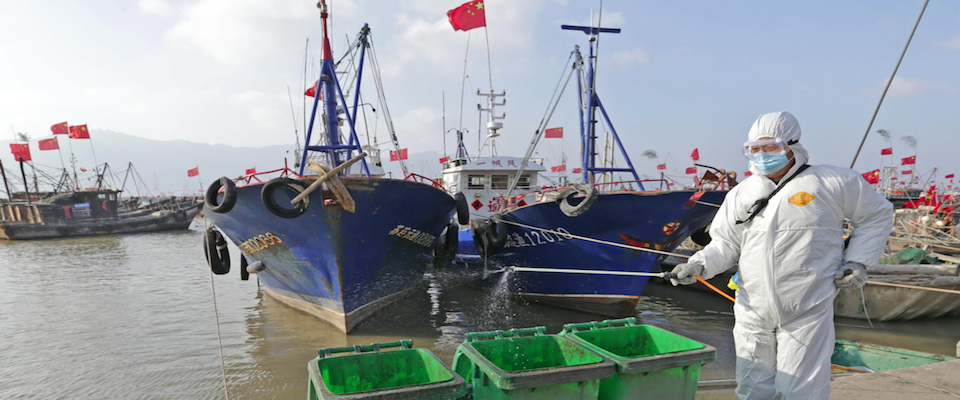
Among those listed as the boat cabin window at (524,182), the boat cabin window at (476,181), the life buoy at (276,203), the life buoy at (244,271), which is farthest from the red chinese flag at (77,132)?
the life buoy at (276,203)

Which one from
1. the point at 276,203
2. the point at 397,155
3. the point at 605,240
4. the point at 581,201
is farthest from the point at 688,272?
the point at 397,155

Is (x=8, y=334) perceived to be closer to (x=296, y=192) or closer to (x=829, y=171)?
(x=296, y=192)

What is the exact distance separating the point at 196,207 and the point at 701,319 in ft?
130

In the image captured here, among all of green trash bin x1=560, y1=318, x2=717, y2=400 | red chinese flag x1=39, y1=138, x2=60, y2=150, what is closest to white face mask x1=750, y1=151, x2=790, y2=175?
green trash bin x1=560, y1=318, x2=717, y2=400

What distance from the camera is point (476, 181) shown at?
11.8 metres

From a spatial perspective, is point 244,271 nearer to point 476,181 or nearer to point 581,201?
point 476,181

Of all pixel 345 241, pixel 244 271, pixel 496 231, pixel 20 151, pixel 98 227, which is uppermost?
pixel 20 151

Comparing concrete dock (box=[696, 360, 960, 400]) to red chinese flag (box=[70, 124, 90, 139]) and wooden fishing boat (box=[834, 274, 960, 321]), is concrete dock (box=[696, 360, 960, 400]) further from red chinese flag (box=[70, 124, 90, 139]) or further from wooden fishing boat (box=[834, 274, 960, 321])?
red chinese flag (box=[70, 124, 90, 139])

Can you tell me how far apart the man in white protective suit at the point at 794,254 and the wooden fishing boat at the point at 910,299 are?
21.1 feet

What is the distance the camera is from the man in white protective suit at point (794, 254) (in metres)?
2.38

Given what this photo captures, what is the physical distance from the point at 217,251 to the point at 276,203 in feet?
10.3

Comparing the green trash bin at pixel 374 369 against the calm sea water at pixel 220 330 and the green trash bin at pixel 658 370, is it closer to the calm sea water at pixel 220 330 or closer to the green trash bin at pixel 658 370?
Answer: the green trash bin at pixel 658 370

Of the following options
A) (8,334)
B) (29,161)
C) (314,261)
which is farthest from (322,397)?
(29,161)

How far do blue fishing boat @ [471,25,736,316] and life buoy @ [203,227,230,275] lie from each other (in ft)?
16.6
